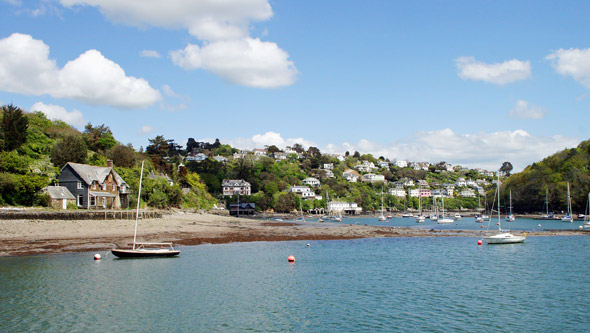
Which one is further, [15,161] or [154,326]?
[15,161]

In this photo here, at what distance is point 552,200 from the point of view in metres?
144

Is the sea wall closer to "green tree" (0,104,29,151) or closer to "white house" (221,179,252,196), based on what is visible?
"green tree" (0,104,29,151)

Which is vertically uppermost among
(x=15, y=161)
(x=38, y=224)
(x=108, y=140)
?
(x=108, y=140)

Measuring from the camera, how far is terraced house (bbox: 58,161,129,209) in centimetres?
6425

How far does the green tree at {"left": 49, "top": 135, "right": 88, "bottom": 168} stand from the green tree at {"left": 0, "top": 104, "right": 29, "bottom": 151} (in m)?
5.07

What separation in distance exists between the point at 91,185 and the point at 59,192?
4924 mm

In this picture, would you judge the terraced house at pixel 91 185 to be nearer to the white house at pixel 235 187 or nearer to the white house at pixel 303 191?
the white house at pixel 235 187

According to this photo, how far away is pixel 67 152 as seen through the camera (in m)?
72.4

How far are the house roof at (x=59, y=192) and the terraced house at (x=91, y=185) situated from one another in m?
0.94

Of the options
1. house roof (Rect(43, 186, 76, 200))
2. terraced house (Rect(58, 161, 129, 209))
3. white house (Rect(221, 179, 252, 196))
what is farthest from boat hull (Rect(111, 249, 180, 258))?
white house (Rect(221, 179, 252, 196))

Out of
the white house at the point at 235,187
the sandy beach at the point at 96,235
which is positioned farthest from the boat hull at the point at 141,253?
the white house at the point at 235,187

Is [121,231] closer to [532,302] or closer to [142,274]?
[142,274]

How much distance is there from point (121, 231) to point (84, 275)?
2095 cm

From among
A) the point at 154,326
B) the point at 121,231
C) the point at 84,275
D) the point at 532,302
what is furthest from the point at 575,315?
the point at 121,231
